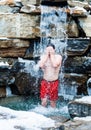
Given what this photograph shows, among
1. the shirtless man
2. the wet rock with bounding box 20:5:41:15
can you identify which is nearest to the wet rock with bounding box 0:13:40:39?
the wet rock with bounding box 20:5:41:15

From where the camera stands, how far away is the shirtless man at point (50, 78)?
8.34 metres

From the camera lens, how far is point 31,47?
32.1 ft

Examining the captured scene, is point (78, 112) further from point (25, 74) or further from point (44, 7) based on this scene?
point (44, 7)

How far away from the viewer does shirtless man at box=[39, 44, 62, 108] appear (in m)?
8.34

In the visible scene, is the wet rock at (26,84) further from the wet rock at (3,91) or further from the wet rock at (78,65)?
the wet rock at (78,65)

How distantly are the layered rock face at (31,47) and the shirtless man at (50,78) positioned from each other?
3.65 feet

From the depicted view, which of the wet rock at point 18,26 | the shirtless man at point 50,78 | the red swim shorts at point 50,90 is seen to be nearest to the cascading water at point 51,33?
the wet rock at point 18,26

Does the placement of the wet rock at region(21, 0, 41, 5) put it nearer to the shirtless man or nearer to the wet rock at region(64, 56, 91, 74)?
the wet rock at region(64, 56, 91, 74)

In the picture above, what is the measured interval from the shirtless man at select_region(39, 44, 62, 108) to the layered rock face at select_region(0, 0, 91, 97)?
1.11 m

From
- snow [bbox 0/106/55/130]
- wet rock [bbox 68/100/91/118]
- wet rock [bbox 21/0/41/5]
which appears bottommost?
wet rock [bbox 68/100/91/118]

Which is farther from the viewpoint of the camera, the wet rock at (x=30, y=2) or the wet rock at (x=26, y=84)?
the wet rock at (x=30, y=2)

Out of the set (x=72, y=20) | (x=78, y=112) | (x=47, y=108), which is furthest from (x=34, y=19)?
(x=78, y=112)

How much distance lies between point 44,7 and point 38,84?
1924 mm

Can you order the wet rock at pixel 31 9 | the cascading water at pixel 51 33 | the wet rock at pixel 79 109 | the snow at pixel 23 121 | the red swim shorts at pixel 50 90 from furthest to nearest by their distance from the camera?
the cascading water at pixel 51 33
the wet rock at pixel 31 9
the red swim shorts at pixel 50 90
the wet rock at pixel 79 109
the snow at pixel 23 121
